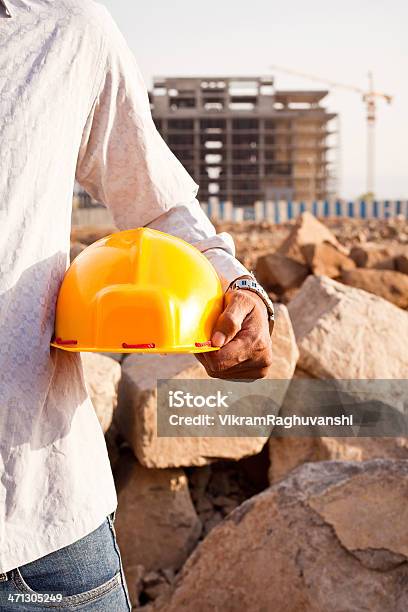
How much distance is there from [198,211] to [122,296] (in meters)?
0.39

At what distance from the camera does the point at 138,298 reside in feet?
3.70

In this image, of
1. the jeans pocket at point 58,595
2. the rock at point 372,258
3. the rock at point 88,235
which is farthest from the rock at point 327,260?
the rock at point 88,235

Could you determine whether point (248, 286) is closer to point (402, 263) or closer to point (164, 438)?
point (164, 438)

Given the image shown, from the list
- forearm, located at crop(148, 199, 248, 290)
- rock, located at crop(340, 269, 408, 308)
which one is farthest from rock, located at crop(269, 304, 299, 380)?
rock, located at crop(340, 269, 408, 308)

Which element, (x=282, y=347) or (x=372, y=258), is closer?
(x=282, y=347)

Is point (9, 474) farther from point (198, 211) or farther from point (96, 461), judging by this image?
point (198, 211)

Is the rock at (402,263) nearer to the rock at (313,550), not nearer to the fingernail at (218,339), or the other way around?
the rock at (313,550)

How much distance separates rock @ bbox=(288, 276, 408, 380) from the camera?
3959mm

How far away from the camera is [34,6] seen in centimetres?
128

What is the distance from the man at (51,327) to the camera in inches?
47.1

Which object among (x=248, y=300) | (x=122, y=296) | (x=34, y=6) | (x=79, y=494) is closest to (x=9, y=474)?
(x=79, y=494)

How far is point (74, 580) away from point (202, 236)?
0.56 meters

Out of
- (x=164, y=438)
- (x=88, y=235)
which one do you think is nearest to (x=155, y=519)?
(x=164, y=438)

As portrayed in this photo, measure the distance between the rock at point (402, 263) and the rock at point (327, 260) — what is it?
41cm
